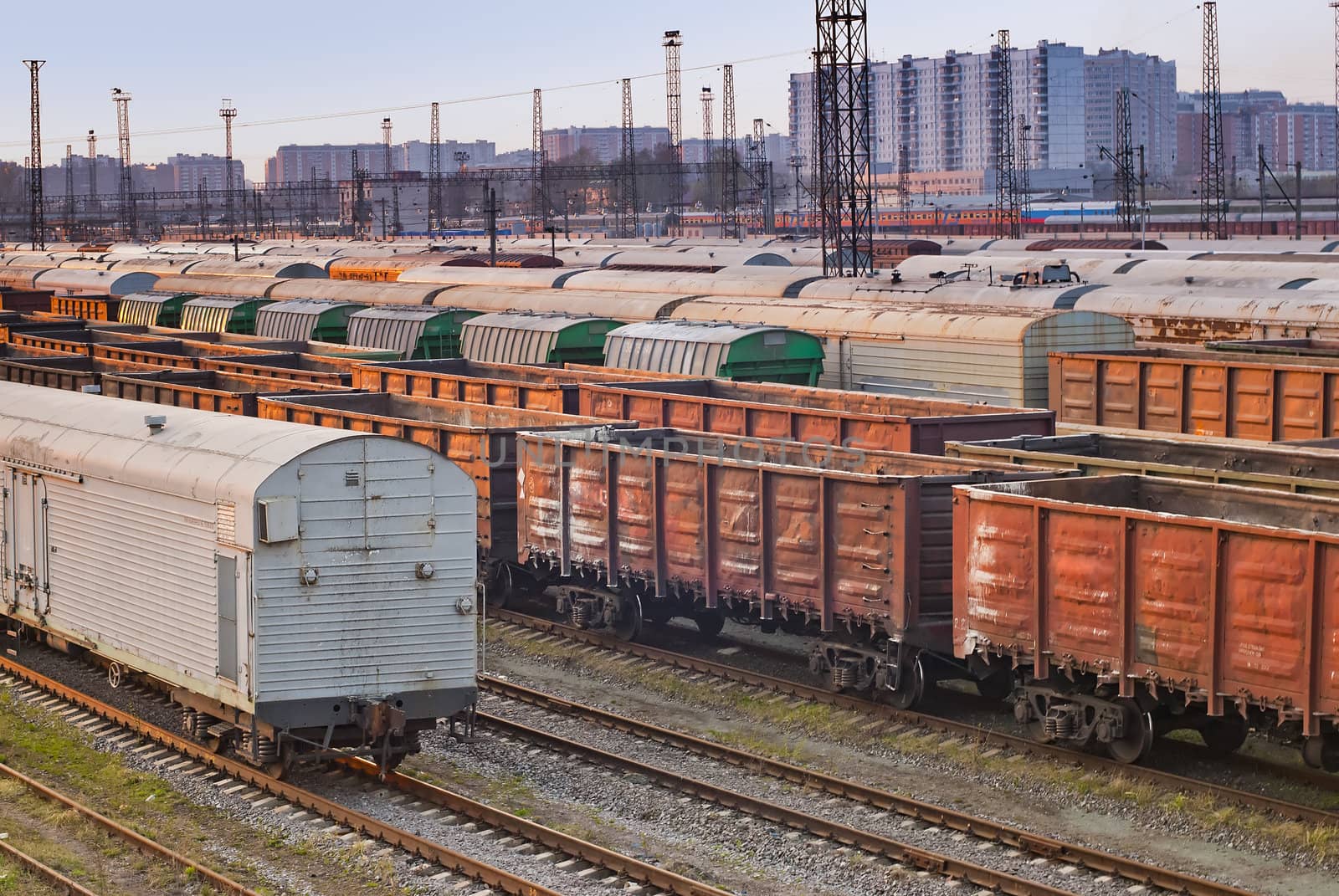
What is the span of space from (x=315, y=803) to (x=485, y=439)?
8448 mm

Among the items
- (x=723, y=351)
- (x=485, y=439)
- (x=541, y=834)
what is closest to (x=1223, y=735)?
(x=541, y=834)

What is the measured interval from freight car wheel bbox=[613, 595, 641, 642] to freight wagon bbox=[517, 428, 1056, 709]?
0.06 ft

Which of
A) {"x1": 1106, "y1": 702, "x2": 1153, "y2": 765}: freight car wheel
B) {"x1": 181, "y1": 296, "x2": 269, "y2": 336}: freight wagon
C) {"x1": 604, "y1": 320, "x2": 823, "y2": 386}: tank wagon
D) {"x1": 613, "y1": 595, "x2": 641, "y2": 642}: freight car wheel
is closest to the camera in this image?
{"x1": 1106, "y1": 702, "x2": 1153, "y2": 765}: freight car wheel

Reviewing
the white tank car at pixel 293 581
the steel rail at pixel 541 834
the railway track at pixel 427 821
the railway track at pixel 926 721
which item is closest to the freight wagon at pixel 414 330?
the railway track at pixel 926 721

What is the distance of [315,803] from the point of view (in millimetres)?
14797

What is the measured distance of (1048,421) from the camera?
74.9 ft

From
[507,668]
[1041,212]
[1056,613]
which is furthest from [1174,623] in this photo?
[1041,212]

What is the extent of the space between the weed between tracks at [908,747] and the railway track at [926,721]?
105 mm

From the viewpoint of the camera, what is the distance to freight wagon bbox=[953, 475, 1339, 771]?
45.0ft

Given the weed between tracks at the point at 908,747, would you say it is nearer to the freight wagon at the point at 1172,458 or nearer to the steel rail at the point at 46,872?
the freight wagon at the point at 1172,458

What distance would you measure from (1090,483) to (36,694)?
12.7 meters

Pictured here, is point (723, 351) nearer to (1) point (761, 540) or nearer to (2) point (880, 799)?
(1) point (761, 540)

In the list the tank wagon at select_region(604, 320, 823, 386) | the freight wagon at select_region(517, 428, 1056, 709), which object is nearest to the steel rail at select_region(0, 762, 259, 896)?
the freight wagon at select_region(517, 428, 1056, 709)

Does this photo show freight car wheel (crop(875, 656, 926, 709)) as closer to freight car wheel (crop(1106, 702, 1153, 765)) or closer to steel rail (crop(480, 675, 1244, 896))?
steel rail (crop(480, 675, 1244, 896))
